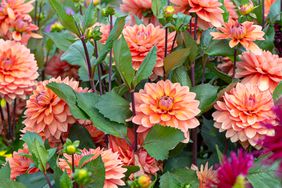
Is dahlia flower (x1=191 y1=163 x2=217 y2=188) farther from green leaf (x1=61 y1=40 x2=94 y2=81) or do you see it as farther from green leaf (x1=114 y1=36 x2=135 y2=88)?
green leaf (x1=61 y1=40 x2=94 y2=81)

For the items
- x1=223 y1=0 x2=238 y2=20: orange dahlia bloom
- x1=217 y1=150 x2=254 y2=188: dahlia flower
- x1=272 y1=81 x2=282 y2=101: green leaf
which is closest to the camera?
x1=217 y1=150 x2=254 y2=188: dahlia flower

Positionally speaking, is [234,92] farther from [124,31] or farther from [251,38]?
[124,31]

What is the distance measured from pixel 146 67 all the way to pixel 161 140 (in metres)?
0.11

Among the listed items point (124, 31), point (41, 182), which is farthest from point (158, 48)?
point (41, 182)

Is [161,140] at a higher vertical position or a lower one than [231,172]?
lower

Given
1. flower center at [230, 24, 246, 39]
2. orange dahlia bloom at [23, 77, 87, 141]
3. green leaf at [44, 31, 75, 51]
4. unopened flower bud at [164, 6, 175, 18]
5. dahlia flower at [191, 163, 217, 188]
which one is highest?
unopened flower bud at [164, 6, 175, 18]

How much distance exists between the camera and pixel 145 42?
1.01 m

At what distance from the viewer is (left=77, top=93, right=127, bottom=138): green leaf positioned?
0.91 m

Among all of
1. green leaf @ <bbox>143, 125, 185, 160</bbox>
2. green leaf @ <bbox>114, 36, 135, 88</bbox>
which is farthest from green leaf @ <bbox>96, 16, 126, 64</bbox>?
green leaf @ <bbox>143, 125, 185, 160</bbox>

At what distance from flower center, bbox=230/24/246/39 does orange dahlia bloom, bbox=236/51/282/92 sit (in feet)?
0.14

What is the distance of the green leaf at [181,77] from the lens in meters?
0.99

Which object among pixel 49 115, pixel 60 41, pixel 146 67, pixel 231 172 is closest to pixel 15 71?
pixel 60 41

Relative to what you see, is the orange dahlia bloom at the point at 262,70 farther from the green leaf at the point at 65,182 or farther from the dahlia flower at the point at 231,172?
the dahlia flower at the point at 231,172

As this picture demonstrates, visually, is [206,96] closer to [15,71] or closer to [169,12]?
[169,12]
